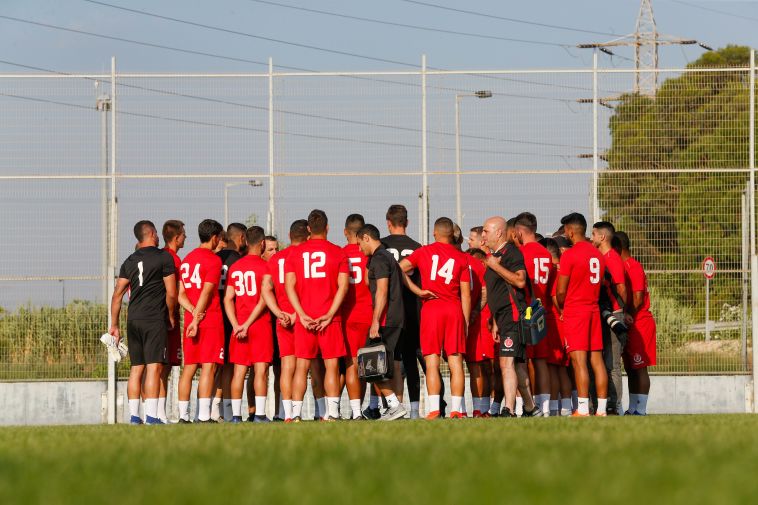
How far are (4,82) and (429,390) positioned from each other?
8513mm

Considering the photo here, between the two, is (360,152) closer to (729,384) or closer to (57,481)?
(729,384)

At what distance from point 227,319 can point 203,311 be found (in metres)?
0.53

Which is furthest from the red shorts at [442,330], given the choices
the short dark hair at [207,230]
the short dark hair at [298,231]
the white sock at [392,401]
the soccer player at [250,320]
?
the short dark hair at [207,230]

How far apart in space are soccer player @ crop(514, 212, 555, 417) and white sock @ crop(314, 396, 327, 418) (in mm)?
2393

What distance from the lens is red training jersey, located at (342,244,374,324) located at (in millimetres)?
13055

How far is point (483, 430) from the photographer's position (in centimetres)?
820

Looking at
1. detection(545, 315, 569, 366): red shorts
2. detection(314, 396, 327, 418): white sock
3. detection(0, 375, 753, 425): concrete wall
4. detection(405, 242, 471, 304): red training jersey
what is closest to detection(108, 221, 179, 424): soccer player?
detection(314, 396, 327, 418): white sock

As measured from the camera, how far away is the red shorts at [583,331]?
1287 centimetres

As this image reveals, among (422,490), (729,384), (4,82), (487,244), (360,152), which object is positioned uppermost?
(4,82)

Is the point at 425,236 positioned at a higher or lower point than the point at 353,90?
lower

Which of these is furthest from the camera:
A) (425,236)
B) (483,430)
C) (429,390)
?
(425,236)

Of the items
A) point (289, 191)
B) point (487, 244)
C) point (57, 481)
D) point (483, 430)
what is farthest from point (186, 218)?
point (57, 481)

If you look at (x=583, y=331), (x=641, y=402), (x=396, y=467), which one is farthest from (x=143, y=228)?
(x=396, y=467)

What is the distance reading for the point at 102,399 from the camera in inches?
664
